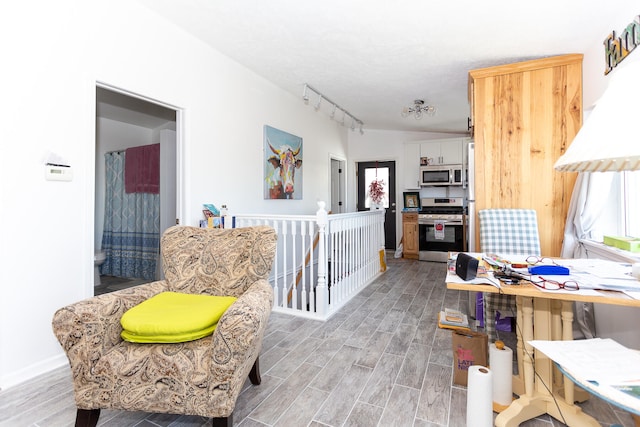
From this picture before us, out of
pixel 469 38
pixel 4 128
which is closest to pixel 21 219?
pixel 4 128

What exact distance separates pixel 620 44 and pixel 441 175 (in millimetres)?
3746

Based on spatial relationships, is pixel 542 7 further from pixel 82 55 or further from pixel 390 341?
pixel 82 55

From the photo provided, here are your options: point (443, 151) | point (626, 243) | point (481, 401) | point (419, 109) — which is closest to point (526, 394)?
point (481, 401)

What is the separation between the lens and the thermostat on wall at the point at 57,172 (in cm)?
202

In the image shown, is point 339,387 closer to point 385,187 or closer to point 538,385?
point 538,385

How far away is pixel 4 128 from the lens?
185cm

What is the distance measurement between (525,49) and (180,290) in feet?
11.6

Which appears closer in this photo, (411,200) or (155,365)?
(155,365)

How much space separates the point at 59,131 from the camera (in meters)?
2.08

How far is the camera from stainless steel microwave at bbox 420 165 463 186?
5.88 m

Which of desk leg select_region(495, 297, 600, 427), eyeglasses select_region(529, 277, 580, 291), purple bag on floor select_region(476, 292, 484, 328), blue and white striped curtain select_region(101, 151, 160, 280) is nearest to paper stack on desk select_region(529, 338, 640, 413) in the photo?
eyeglasses select_region(529, 277, 580, 291)

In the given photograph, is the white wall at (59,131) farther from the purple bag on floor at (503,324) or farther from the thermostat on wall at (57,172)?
the purple bag on floor at (503,324)

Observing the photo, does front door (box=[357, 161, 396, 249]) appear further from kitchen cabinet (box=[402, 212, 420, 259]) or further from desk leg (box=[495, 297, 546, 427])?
desk leg (box=[495, 297, 546, 427])

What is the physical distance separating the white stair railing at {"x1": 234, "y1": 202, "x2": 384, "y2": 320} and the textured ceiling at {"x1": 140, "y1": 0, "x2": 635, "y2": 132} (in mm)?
1578
